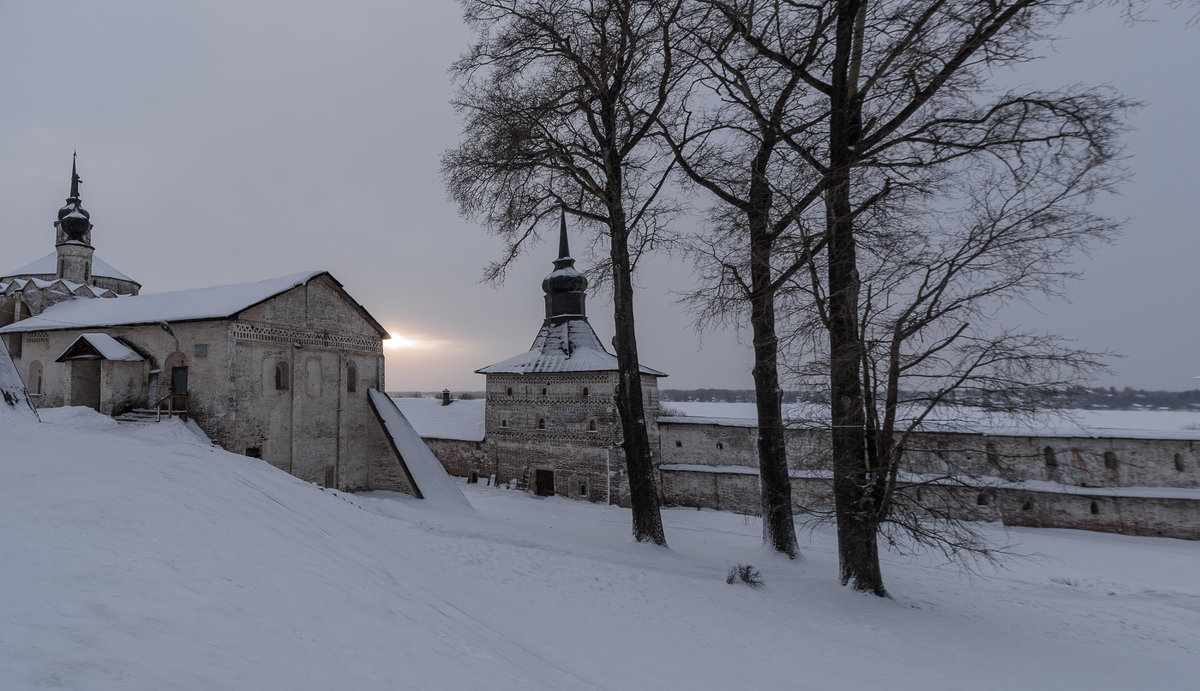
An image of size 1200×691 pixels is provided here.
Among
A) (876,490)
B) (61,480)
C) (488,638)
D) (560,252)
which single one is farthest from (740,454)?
(61,480)

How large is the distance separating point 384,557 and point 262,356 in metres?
11.8

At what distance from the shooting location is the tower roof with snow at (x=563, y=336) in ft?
86.2

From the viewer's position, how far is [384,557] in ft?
21.0

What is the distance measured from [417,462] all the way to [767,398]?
1229 centimetres

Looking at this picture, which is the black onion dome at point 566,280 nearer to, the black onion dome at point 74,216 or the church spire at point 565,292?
the church spire at point 565,292

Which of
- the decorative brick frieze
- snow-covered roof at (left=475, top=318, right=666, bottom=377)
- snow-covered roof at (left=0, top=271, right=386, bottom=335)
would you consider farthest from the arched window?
snow-covered roof at (left=475, top=318, right=666, bottom=377)

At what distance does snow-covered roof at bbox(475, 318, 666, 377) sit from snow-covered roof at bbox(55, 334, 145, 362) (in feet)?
49.5

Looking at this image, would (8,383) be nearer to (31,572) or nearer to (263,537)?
(263,537)

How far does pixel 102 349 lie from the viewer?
1541 cm

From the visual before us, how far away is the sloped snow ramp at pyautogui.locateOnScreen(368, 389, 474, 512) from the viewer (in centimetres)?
1641

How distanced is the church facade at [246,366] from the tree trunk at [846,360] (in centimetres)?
1391

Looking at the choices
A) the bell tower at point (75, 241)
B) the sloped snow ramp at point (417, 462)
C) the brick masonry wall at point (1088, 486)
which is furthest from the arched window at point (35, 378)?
the brick masonry wall at point (1088, 486)

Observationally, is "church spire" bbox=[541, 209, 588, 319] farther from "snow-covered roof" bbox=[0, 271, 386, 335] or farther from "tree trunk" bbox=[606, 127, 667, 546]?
"tree trunk" bbox=[606, 127, 667, 546]

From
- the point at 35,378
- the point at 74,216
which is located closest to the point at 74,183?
the point at 74,216
